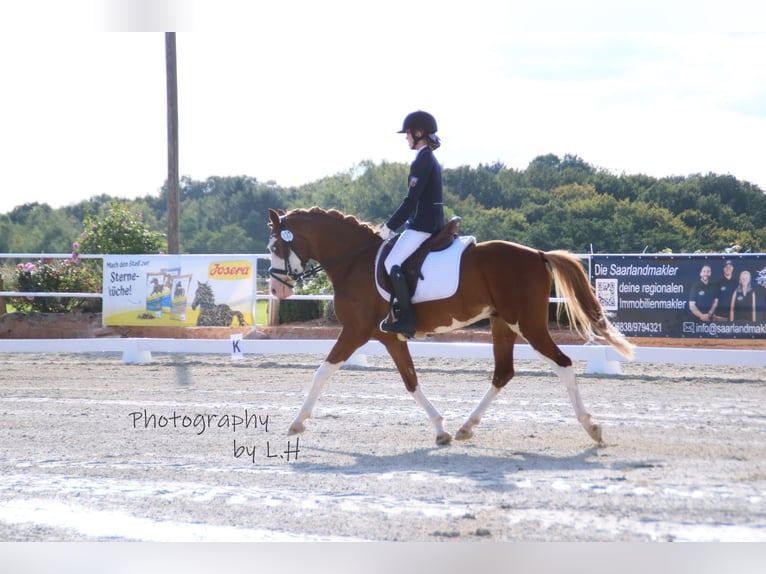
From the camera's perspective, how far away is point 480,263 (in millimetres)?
6957

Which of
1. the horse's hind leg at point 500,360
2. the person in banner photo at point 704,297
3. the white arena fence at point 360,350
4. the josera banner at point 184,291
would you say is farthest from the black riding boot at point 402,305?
the josera banner at point 184,291

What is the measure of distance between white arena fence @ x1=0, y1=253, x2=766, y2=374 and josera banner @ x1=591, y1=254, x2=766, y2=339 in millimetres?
742

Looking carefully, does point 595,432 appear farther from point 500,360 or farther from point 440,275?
point 440,275

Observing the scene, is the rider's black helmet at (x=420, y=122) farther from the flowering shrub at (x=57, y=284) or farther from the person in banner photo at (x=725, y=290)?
the flowering shrub at (x=57, y=284)

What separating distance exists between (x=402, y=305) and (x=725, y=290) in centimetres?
755

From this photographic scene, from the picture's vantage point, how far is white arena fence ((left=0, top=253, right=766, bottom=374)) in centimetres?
1180

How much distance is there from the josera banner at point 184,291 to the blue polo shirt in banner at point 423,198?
887cm

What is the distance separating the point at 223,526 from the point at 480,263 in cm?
322

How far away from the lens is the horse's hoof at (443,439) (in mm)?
6828

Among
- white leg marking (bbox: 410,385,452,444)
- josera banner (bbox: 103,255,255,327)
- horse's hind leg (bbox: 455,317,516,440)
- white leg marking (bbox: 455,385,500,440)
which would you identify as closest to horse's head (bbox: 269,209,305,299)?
white leg marking (bbox: 410,385,452,444)

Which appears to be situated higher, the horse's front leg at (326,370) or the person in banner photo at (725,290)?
the person in banner photo at (725,290)

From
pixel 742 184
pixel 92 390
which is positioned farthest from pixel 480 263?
pixel 742 184

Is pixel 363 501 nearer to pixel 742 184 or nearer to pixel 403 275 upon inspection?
pixel 403 275

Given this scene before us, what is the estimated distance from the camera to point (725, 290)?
42.2 feet
